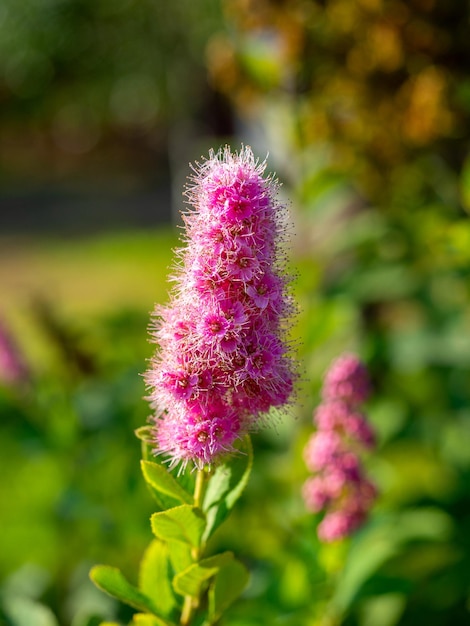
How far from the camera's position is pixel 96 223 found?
1347 centimetres

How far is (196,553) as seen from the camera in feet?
3.78

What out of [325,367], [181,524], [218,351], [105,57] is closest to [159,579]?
[181,524]

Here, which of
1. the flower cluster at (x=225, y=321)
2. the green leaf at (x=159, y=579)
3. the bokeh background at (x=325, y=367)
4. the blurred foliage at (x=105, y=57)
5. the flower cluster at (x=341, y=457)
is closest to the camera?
the flower cluster at (x=225, y=321)

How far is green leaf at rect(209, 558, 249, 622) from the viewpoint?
3.85 feet

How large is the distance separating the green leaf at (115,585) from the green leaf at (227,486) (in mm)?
137

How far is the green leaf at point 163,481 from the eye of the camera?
106 centimetres

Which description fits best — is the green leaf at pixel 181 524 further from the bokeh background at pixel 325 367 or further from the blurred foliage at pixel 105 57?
the blurred foliage at pixel 105 57

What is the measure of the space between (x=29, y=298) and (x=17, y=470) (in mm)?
626

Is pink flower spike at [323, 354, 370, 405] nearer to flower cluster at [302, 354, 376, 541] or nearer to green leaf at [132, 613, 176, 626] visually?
flower cluster at [302, 354, 376, 541]

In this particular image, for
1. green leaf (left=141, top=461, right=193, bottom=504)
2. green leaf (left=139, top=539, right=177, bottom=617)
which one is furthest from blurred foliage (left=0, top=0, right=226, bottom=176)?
green leaf (left=141, top=461, right=193, bottom=504)

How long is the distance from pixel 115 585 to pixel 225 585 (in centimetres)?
16

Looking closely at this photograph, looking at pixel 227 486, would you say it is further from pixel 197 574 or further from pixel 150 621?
pixel 150 621

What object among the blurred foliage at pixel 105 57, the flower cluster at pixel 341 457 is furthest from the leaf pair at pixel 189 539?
the blurred foliage at pixel 105 57

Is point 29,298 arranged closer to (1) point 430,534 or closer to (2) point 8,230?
(1) point 430,534
